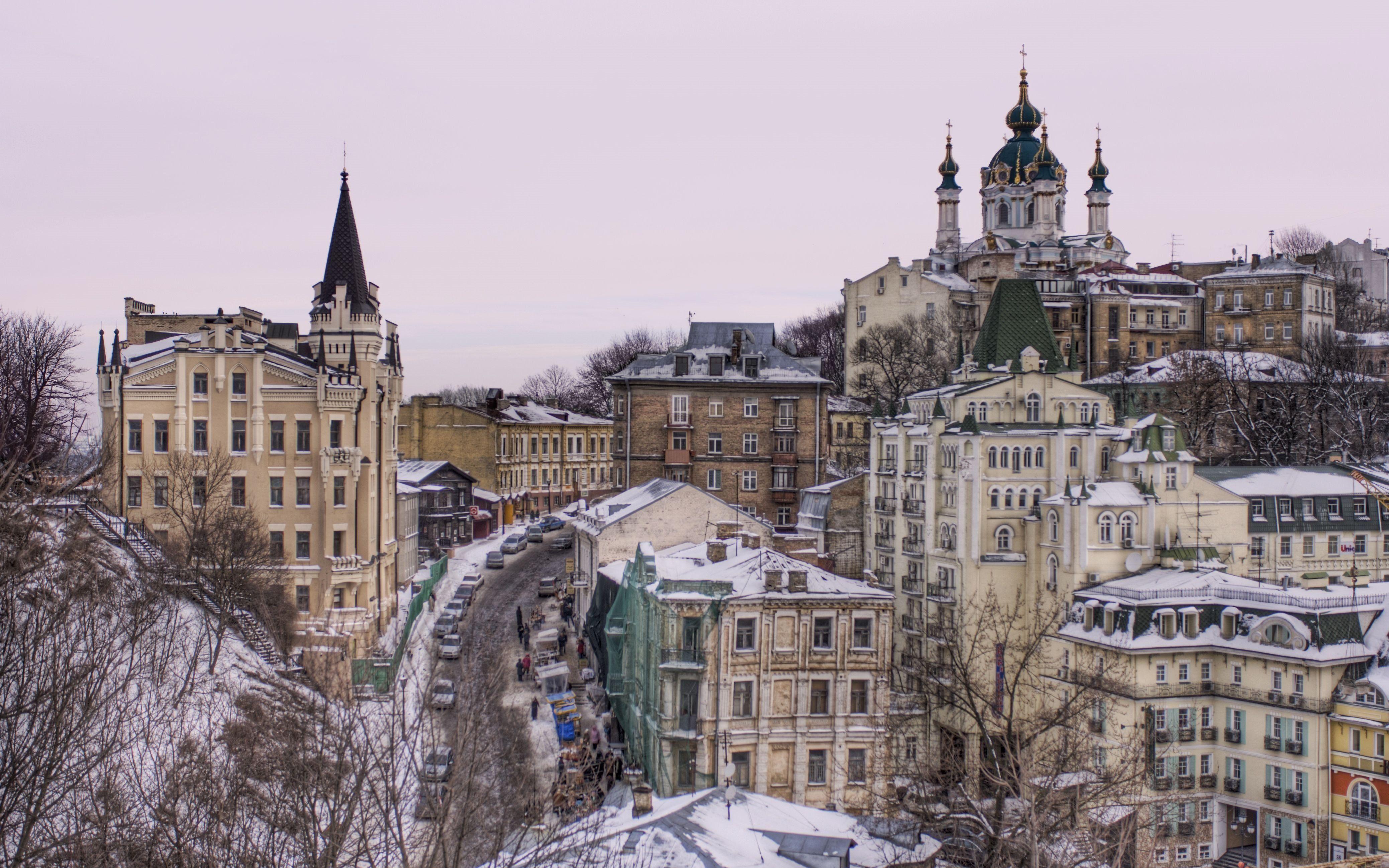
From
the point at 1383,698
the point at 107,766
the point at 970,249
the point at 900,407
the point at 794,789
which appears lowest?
the point at 794,789

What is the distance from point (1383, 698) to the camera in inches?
1490

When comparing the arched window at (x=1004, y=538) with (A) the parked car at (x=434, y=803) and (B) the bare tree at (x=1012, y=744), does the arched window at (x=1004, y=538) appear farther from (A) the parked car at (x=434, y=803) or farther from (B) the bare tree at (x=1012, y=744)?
(A) the parked car at (x=434, y=803)

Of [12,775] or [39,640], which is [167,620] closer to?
[39,640]

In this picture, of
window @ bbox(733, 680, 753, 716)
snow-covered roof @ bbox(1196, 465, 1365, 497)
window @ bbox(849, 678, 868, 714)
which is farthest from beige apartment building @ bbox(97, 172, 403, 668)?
snow-covered roof @ bbox(1196, 465, 1365, 497)

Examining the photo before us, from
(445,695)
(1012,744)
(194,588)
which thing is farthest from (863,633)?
(194,588)

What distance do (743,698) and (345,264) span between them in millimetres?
24495

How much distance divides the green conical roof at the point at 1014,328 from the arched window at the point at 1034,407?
4386 mm

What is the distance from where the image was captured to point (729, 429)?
64938 mm

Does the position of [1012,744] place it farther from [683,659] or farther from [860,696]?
[683,659]

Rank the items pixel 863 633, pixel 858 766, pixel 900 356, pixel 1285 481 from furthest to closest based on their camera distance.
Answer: pixel 900 356 → pixel 1285 481 → pixel 863 633 → pixel 858 766

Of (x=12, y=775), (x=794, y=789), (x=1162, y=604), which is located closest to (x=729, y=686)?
(x=794, y=789)

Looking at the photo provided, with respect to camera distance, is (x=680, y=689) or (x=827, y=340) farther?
(x=827, y=340)

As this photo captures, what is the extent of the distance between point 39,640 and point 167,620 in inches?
431

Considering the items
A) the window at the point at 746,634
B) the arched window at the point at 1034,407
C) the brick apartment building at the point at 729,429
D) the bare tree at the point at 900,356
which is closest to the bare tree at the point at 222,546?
the window at the point at 746,634
